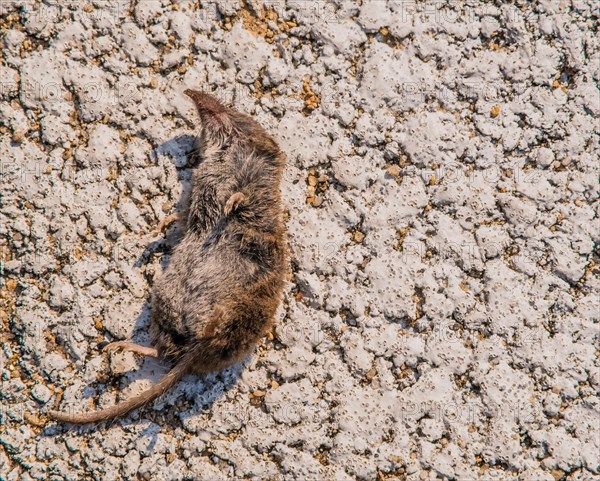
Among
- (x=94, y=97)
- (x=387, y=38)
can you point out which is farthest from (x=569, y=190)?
(x=94, y=97)

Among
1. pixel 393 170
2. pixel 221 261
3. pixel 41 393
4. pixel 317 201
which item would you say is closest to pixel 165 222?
pixel 221 261

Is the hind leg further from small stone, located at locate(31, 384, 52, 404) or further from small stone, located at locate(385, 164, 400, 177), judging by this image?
small stone, located at locate(385, 164, 400, 177)

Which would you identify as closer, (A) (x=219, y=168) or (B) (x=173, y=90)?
(A) (x=219, y=168)

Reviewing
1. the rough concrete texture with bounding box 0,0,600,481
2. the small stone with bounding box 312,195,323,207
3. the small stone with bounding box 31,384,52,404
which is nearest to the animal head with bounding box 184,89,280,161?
the rough concrete texture with bounding box 0,0,600,481

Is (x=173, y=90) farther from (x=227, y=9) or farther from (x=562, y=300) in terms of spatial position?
(x=562, y=300)

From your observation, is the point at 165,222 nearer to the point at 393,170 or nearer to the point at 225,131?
the point at 225,131

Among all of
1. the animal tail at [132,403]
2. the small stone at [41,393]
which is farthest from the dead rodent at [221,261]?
the small stone at [41,393]

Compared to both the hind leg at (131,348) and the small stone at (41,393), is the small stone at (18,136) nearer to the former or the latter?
the hind leg at (131,348)
